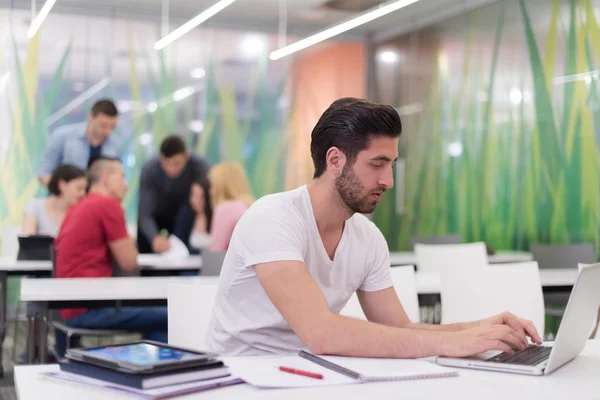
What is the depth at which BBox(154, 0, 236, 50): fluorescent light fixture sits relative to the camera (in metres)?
6.56

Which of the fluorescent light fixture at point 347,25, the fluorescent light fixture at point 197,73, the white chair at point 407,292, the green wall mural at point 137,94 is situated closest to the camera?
the white chair at point 407,292

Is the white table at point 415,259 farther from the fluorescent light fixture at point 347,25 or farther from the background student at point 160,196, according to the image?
the background student at point 160,196

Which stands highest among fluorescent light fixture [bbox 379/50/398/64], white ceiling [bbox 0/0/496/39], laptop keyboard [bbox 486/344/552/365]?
white ceiling [bbox 0/0/496/39]

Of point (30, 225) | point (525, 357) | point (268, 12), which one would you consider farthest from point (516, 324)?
point (268, 12)

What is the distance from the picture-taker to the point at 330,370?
1.67 meters

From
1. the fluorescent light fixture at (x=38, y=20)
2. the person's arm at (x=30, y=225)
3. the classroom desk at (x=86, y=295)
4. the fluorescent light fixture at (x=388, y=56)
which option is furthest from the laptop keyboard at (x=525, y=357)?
the fluorescent light fixture at (x=388, y=56)

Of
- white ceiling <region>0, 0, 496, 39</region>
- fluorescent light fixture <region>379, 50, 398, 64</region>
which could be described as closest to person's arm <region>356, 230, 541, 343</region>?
white ceiling <region>0, 0, 496, 39</region>

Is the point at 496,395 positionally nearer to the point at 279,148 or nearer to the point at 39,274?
the point at 39,274

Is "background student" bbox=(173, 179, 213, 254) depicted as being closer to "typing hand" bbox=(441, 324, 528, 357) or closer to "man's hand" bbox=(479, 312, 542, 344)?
"man's hand" bbox=(479, 312, 542, 344)

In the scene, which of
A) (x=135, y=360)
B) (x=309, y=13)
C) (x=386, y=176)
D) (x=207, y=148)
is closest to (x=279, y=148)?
(x=207, y=148)

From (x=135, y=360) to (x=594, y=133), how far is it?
580 centimetres

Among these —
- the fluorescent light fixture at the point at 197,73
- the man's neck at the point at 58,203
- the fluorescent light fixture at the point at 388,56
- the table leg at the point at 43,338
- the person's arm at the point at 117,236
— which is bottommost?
the table leg at the point at 43,338

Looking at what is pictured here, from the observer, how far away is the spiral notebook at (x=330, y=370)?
1569 millimetres

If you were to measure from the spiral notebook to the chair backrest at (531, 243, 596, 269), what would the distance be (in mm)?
4078
